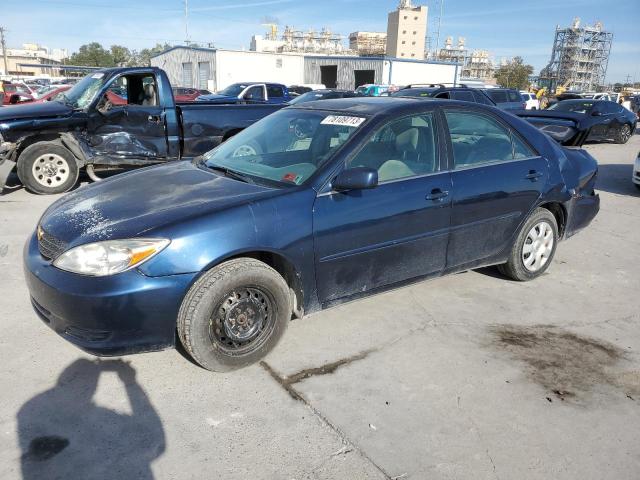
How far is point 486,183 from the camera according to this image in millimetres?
3973

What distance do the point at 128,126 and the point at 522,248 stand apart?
20.2ft

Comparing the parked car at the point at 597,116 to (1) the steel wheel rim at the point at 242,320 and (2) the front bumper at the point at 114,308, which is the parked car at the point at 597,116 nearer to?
(1) the steel wheel rim at the point at 242,320

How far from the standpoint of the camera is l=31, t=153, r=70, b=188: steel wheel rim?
7.55 m

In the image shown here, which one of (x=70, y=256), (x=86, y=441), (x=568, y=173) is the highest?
(x=568, y=173)

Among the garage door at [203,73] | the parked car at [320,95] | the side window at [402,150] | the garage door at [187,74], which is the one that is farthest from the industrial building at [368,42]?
the side window at [402,150]

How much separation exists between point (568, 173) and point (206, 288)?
362cm

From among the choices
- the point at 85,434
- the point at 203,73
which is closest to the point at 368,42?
the point at 203,73

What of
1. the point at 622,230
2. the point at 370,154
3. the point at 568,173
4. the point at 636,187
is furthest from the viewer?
the point at 636,187

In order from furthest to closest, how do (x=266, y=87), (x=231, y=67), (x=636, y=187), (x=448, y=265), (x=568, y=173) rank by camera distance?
1. (x=231, y=67)
2. (x=266, y=87)
3. (x=636, y=187)
4. (x=568, y=173)
5. (x=448, y=265)

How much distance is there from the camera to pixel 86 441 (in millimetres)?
2498

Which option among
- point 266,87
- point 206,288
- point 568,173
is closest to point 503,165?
point 568,173

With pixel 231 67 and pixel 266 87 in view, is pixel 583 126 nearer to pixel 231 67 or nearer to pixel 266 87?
pixel 266 87

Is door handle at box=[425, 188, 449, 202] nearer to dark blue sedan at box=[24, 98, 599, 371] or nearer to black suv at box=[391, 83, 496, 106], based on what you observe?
dark blue sedan at box=[24, 98, 599, 371]

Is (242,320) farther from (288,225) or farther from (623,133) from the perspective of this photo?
(623,133)
